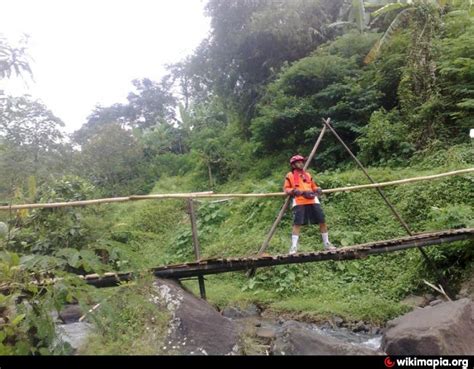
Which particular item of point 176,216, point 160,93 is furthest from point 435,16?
point 160,93

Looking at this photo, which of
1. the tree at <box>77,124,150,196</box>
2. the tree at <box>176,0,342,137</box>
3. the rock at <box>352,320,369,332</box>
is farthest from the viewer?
the tree at <box>77,124,150,196</box>

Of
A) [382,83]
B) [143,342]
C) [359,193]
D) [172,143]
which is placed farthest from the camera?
[172,143]

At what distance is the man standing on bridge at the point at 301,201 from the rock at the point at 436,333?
1.51 meters

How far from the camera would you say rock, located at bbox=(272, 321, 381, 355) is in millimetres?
4113

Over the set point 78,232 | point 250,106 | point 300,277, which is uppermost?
point 250,106

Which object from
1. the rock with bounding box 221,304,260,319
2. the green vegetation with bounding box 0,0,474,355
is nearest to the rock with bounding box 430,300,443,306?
the green vegetation with bounding box 0,0,474,355

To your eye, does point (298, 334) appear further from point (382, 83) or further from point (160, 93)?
point (160, 93)

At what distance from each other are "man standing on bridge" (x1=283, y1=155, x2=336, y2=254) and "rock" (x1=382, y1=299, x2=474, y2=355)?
1.51 m

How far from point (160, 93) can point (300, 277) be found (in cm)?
2319

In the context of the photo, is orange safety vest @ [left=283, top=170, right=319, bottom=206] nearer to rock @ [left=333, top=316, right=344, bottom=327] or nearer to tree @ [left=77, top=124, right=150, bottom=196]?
rock @ [left=333, top=316, right=344, bottom=327]

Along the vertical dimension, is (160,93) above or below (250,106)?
above

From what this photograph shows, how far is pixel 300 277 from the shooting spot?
785 cm

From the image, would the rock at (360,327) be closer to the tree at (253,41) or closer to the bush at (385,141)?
the bush at (385,141)

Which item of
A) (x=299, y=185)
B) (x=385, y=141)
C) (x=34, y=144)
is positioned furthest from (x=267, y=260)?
(x=34, y=144)
